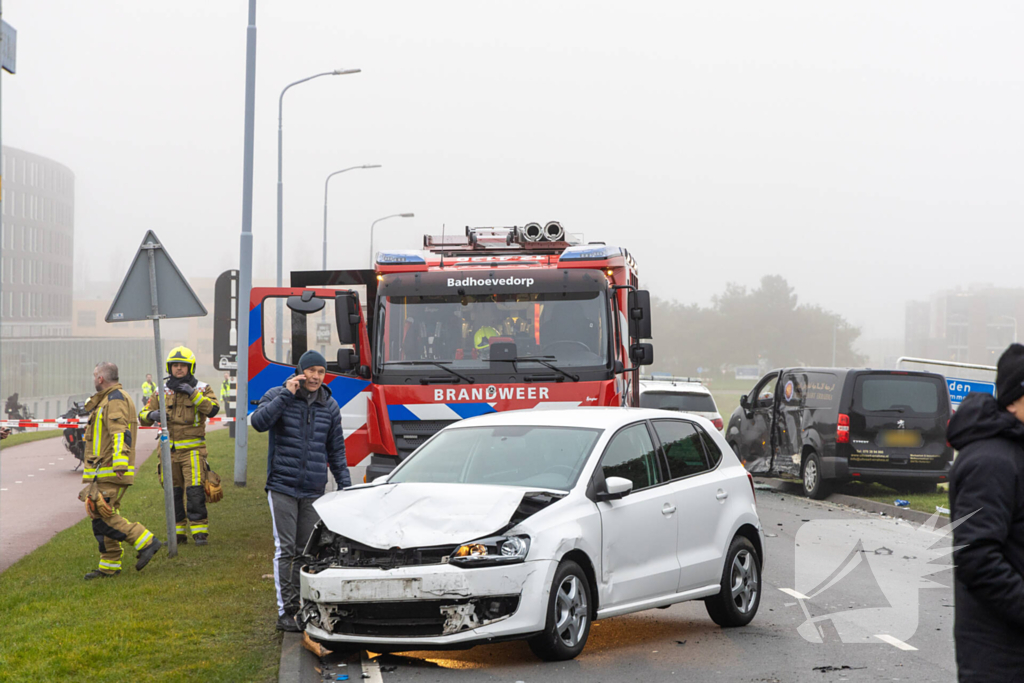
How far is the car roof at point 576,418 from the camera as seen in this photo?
7.61m

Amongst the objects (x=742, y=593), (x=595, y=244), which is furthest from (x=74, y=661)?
(x=595, y=244)

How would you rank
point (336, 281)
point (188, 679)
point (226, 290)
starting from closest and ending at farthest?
point (188, 679) → point (336, 281) → point (226, 290)

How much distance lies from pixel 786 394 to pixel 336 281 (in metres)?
8.89

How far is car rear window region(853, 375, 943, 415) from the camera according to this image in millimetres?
16734

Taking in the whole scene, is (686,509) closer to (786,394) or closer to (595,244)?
(595,244)

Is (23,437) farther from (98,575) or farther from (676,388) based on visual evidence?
(98,575)

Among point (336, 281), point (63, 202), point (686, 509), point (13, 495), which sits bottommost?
point (13, 495)

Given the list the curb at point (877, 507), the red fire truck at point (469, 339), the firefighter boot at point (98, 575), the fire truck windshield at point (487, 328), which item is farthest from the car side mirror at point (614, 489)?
the curb at point (877, 507)

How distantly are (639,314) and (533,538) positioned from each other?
5.30 m

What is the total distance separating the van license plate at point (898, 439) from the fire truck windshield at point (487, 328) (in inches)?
285

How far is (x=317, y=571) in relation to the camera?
264 inches

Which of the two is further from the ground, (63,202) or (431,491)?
(63,202)

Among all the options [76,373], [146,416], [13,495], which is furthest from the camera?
[76,373]

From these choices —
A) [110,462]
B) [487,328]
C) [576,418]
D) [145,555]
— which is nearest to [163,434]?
[110,462]
